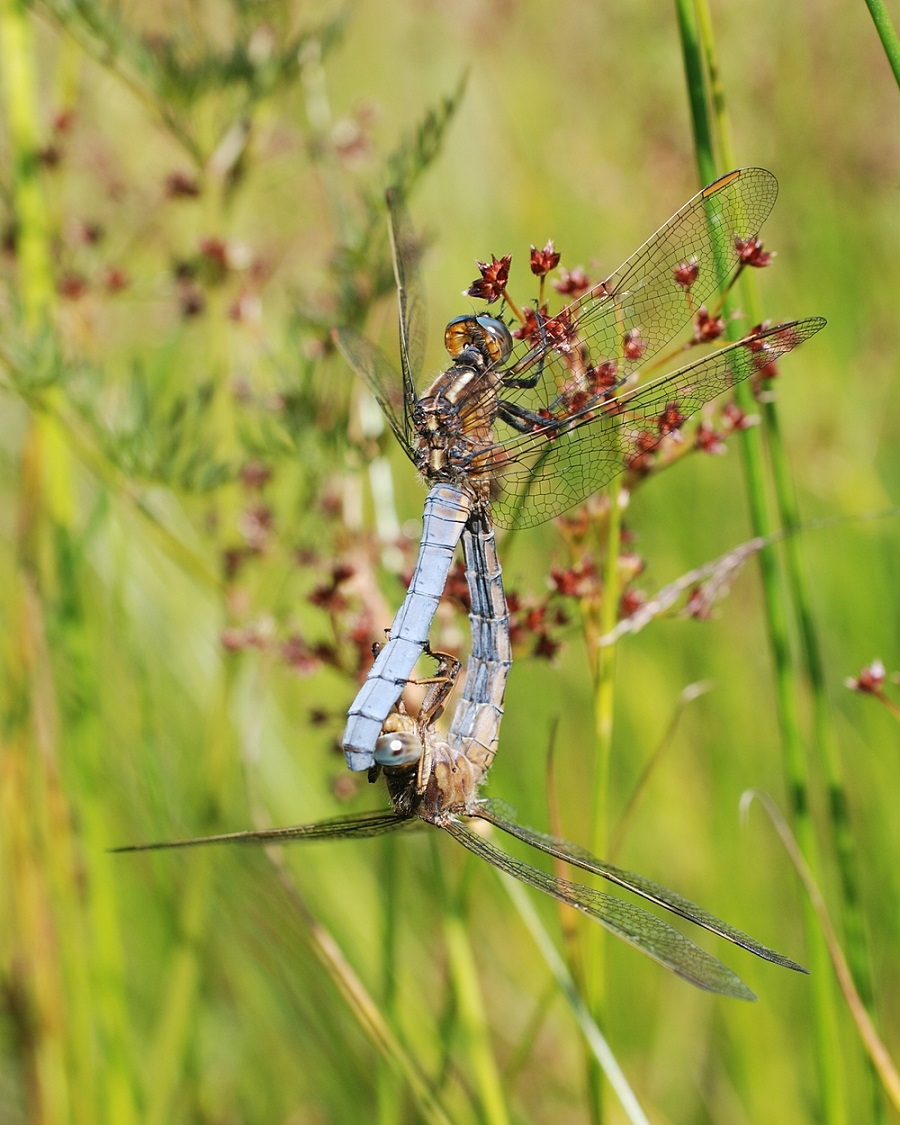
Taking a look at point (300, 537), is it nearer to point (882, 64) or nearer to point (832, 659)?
point (832, 659)

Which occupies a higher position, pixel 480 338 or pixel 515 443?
pixel 480 338

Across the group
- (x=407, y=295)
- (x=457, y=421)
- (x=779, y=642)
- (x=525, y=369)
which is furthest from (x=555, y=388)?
(x=779, y=642)

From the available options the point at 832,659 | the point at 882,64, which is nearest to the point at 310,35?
the point at 832,659

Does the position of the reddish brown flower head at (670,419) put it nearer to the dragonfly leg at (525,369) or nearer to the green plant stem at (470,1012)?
the dragonfly leg at (525,369)

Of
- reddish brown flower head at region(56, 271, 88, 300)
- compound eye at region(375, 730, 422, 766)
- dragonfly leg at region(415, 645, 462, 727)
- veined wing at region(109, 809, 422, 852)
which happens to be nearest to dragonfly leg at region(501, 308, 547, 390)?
dragonfly leg at region(415, 645, 462, 727)

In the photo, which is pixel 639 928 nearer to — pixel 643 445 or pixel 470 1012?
pixel 470 1012

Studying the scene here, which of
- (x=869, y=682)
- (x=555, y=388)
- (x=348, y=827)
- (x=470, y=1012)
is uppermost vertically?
(x=555, y=388)
